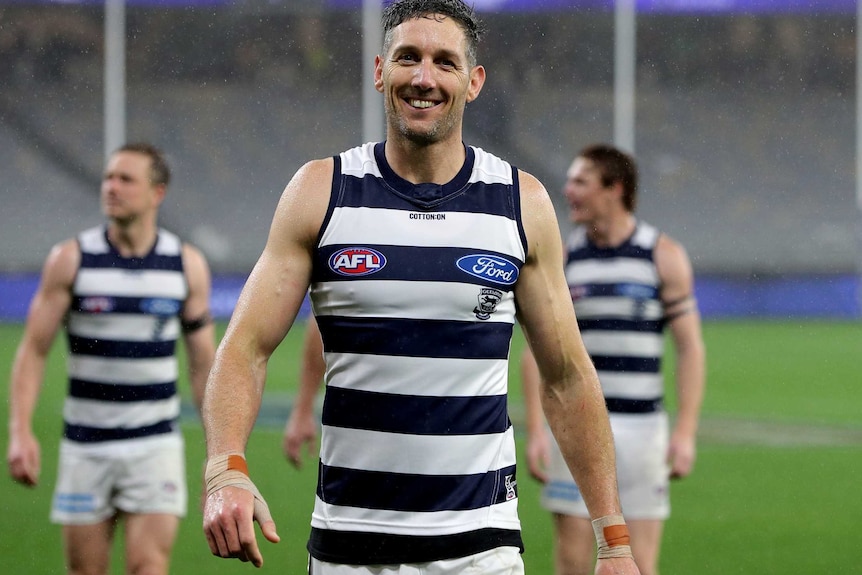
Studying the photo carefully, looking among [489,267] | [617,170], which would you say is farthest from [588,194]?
[489,267]

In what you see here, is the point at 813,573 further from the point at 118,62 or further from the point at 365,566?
the point at 118,62

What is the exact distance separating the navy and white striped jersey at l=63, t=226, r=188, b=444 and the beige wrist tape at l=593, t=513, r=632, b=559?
278cm

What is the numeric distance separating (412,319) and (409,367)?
109mm

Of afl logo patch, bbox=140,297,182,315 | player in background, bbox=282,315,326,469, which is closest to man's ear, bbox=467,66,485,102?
player in background, bbox=282,315,326,469

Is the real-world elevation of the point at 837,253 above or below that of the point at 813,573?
above

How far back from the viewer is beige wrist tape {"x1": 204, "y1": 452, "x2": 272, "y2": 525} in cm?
282

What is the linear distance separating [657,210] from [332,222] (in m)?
30.0

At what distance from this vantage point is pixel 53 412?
14.3 metres

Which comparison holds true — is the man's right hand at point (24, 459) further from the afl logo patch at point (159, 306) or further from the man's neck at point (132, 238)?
the man's neck at point (132, 238)

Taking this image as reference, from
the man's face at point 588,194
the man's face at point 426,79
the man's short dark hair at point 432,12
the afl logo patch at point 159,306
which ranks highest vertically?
the man's face at point 588,194

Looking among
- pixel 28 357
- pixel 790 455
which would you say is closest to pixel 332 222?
pixel 28 357

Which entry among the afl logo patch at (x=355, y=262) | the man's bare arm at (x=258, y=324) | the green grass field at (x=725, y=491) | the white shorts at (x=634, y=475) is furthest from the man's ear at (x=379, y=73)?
the green grass field at (x=725, y=491)

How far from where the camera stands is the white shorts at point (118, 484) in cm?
549

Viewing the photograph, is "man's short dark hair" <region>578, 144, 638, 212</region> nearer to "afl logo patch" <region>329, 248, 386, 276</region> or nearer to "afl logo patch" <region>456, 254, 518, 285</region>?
"afl logo patch" <region>456, 254, 518, 285</region>
